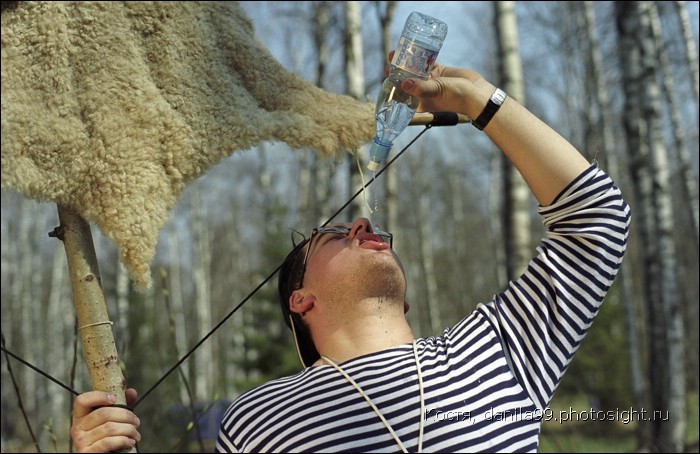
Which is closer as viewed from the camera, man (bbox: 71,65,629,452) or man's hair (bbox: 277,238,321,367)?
man (bbox: 71,65,629,452)

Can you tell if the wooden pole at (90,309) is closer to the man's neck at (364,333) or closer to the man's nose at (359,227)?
the man's neck at (364,333)

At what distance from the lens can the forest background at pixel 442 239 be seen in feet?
21.7

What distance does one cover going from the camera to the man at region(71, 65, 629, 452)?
1663 millimetres

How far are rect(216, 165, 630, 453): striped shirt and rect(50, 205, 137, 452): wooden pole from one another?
33cm

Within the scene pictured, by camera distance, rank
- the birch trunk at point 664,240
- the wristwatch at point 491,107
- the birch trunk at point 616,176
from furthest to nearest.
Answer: the birch trunk at point 616,176 → the birch trunk at point 664,240 → the wristwatch at point 491,107

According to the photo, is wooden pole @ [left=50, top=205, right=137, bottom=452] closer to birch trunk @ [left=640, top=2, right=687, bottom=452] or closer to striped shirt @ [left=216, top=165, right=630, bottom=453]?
striped shirt @ [left=216, top=165, right=630, bottom=453]

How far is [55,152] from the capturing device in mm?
1787

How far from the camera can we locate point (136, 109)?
1.83m

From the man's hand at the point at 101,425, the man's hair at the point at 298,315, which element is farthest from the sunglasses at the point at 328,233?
the man's hand at the point at 101,425

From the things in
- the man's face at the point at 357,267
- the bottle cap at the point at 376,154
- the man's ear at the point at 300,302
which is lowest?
the man's ear at the point at 300,302

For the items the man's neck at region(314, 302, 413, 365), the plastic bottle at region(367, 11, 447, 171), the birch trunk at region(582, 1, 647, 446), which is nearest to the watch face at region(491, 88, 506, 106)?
the plastic bottle at region(367, 11, 447, 171)

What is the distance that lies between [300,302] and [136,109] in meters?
0.73

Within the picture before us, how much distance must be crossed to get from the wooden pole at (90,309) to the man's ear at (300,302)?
532mm

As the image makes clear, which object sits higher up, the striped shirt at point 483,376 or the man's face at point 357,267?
the man's face at point 357,267
